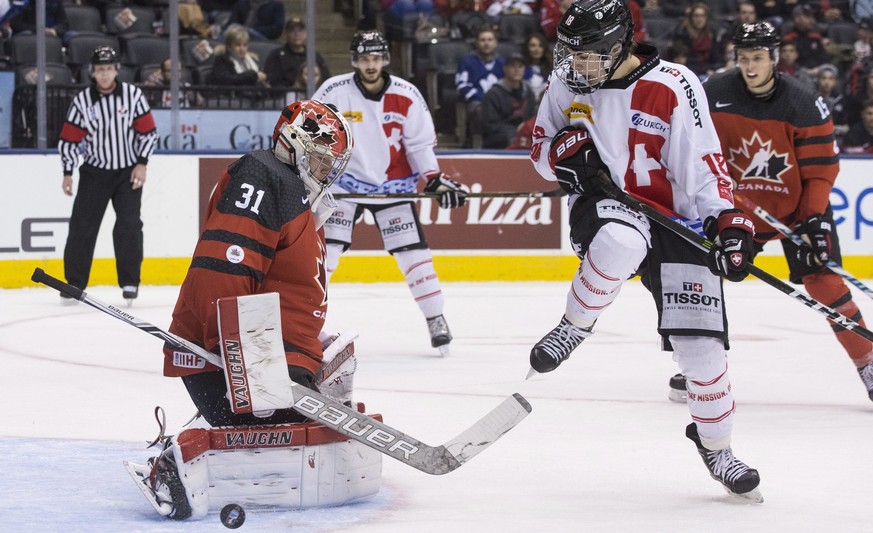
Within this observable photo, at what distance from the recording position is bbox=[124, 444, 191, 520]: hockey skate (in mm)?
2707

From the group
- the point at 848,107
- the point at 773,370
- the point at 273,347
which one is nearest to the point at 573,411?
the point at 773,370

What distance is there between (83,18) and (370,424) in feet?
19.9

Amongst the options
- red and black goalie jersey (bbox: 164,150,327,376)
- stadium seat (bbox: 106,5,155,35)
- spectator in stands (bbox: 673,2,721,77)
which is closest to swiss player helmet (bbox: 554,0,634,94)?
red and black goalie jersey (bbox: 164,150,327,376)

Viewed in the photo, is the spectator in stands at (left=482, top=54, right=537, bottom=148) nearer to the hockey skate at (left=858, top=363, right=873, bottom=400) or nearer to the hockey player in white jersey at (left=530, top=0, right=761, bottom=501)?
the hockey skate at (left=858, top=363, right=873, bottom=400)

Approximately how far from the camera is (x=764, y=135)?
14.1ft

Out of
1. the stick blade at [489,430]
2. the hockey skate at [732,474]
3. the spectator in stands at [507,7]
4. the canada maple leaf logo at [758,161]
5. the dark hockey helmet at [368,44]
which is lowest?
the hockey skate at [732,474]

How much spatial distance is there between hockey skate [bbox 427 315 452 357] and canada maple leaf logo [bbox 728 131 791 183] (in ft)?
4.82

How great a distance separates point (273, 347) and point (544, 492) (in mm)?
791

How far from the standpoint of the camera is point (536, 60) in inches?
355

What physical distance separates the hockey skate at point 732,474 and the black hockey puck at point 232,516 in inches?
41.7

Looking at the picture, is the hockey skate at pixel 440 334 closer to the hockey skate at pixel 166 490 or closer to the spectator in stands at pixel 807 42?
the hockey skate at pixel 166 490

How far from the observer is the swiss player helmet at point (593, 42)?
3014 mm

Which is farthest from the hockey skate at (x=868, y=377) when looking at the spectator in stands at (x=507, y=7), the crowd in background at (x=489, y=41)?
the spectator in stands at (x=507, y=7)

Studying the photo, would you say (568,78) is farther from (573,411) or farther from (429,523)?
(573,411)
